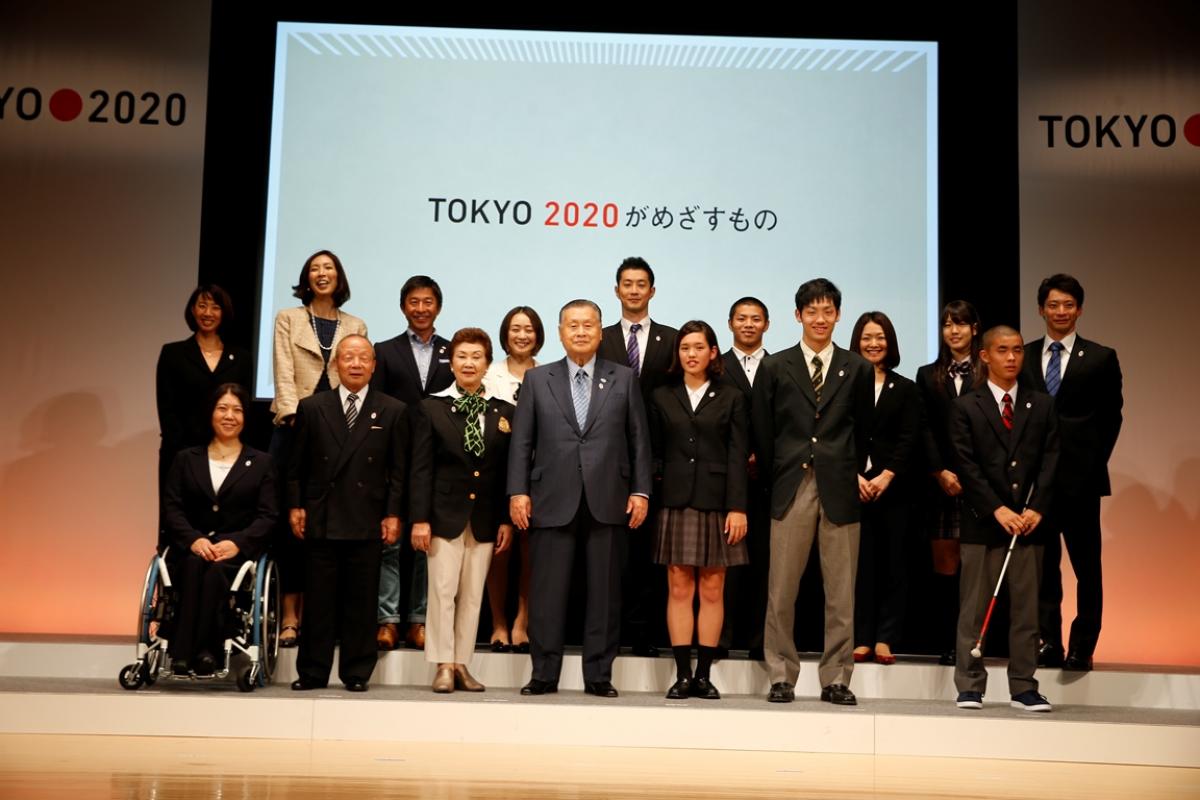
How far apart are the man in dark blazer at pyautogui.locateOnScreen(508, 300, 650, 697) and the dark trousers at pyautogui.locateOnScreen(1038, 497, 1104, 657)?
1.69 meters

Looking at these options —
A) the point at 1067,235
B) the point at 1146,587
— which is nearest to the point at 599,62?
the point at 1067,235

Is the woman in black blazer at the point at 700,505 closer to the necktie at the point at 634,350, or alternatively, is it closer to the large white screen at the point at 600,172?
the necktie at the point at 634,350

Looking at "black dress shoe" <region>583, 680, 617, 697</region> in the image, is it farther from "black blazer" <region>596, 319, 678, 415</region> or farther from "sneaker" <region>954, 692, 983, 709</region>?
"sneaker" <region>954, 692, 983, 709</region>

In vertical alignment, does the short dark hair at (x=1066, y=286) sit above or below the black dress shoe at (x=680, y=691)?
above

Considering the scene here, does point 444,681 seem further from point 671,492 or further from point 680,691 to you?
point 671,492

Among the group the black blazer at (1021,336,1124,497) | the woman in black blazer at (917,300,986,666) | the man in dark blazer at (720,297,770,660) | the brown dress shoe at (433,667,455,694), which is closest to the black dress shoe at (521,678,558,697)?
the brown dress shoe at (433,667,455,694)

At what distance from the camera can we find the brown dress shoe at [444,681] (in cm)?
448

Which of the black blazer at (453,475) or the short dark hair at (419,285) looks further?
the short dark hair at (419,285)

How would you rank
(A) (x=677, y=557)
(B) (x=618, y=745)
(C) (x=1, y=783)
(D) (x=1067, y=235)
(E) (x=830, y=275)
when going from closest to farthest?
1. (C) (x=1, y=783)
2. (B) (x=618, y=745)
3. (A) (x=677, y=557)
4. (E) (x=830, y=275)
5. (D) (x=1067, y=235)

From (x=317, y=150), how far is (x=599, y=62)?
143cm

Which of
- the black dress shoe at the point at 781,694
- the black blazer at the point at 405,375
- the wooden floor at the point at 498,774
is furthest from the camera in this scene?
the black blazer at the point at 405,375

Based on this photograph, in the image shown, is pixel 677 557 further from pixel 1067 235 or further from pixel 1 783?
pixel 1067 235

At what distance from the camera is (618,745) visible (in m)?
4.19

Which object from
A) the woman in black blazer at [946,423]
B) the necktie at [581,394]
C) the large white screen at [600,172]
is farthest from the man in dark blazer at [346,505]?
the woman in black blazer at [946,423]
